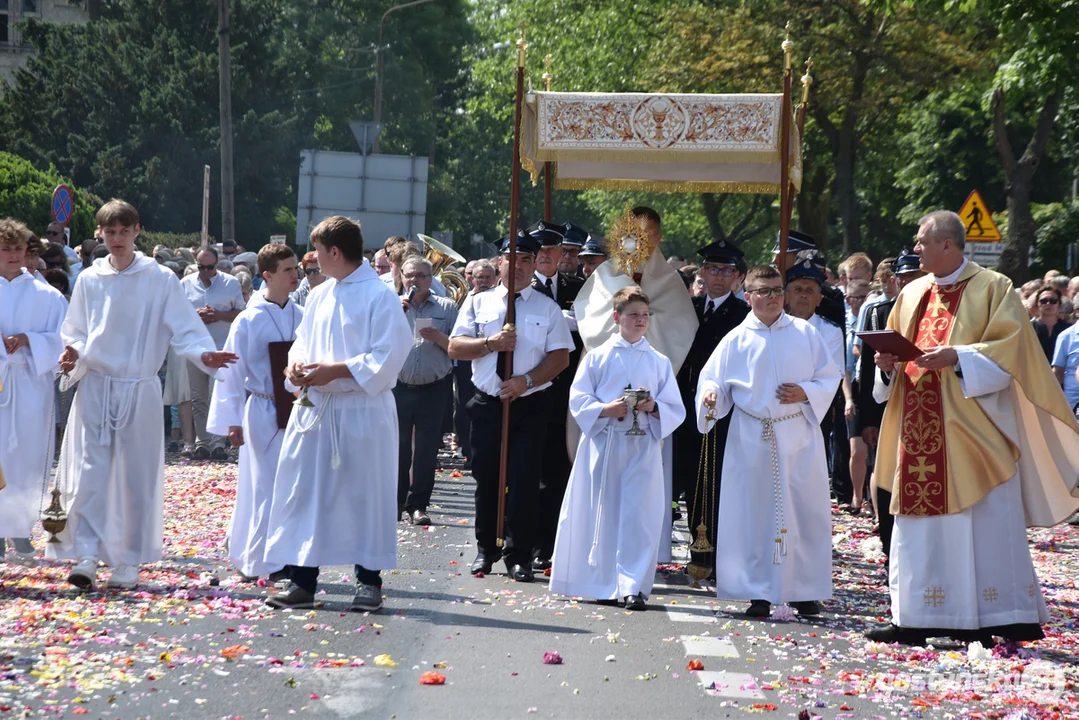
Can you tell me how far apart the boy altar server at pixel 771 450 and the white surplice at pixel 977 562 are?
90cm

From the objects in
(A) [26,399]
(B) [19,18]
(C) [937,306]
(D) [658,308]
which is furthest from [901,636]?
(B) [19,18]

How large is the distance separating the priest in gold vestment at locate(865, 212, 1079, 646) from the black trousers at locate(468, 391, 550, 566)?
102 inches

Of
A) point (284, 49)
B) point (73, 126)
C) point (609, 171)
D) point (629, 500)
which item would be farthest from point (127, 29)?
point (629, 500)

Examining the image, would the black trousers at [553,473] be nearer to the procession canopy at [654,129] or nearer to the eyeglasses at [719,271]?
the eyeglasses at [719,271]

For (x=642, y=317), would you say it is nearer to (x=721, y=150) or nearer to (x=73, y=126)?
(x=721, y=150)

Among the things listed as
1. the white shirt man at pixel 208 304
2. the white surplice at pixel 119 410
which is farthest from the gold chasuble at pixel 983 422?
the white shirt man at pixel 208 304

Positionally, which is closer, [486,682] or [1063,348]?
[486,682]

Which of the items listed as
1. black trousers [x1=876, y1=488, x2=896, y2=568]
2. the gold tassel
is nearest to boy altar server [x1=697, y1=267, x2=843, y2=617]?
the gold tassel

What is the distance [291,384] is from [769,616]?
119 inches

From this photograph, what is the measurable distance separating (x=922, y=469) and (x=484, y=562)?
3.16 meters

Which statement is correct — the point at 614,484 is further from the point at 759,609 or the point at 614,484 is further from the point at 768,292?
the point at 768,292

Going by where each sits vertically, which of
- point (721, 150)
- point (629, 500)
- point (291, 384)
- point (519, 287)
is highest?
point (721, 150)

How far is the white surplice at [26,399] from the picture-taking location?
1018 cm

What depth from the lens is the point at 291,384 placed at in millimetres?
9062
